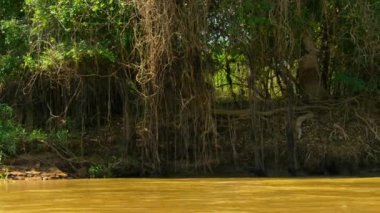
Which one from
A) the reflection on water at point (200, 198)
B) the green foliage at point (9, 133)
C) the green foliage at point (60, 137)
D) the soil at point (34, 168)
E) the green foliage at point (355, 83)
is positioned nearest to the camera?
the reflection on water at point (200, 198)

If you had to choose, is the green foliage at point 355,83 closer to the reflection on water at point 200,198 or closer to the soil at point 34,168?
the reflection on water at point 200,198

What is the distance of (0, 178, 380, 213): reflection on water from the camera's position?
6.98m

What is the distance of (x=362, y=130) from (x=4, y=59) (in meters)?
7.88

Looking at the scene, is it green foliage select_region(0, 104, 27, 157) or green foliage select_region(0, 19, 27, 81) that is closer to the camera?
green foliage select_region(0, 104, 27, 157)

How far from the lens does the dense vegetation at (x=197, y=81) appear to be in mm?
13141

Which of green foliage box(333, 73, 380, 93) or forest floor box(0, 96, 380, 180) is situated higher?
green foliage box(333, 73, 380, 93)

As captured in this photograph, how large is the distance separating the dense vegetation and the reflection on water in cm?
322

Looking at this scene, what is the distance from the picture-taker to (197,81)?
13.5 metres

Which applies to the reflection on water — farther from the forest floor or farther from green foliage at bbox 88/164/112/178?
the forest floor

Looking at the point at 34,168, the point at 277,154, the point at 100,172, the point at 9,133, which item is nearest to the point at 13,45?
the point at 9,133

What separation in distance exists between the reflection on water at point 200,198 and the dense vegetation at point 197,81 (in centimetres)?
322

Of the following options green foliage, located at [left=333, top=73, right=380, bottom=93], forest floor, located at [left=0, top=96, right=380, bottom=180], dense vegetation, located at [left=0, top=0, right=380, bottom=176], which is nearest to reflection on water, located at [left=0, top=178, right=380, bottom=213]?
forest floor, located at [left=0, top=96, right=380, bottom=180]

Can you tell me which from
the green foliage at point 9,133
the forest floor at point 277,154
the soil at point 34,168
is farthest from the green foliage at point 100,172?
the green foliage at point 9,133

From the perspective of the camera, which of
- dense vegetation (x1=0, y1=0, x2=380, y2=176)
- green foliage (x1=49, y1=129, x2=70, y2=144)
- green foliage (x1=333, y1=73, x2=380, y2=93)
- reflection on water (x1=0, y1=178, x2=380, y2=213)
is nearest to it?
reflection on water (x1=0, y1=178, x2=380, y2=213)
